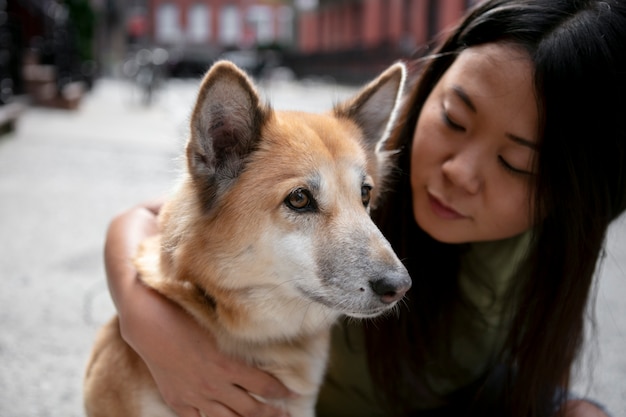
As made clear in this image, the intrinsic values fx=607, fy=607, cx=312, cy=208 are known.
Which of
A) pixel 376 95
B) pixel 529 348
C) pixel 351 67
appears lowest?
pixel 351 67

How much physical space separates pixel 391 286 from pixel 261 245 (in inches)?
14.6

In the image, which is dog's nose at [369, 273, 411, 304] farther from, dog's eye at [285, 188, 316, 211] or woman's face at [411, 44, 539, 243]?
woman's face at [411, 44, 539, 243]

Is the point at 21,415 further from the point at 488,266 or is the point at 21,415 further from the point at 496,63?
the point at 496,63

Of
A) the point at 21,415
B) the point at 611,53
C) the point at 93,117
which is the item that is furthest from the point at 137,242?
the point at 93,117

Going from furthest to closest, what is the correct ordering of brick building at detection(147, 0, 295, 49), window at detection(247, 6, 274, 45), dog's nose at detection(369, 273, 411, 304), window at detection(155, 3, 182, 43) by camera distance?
window at detection(155, 3, 182, 43)
brick building at detection(147, 0, 295, 49)
window at detection(247, 6, 274, 45)
dog's nose at detection(369, 273, 411, 304)

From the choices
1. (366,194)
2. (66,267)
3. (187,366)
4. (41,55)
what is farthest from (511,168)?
(41,55)

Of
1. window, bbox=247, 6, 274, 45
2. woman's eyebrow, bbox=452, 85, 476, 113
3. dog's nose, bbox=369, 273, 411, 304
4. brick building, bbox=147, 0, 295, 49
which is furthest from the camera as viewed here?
brick building, bbox=147, 0, 295, 49

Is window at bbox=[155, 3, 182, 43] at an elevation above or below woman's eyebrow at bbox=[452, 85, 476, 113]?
below

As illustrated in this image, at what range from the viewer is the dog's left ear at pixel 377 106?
1.90 meters

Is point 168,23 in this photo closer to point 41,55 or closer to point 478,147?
point 41,55

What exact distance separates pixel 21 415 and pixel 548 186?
1.93 meters

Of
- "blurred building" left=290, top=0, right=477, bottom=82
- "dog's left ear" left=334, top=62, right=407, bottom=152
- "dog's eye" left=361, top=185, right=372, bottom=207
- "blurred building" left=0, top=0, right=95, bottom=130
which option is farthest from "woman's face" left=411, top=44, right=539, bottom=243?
"blurred building" left=290, top=0, right=477, bottom=82

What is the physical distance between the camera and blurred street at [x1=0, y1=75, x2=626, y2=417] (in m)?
2.37

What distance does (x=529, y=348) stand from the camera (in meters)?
1.99
